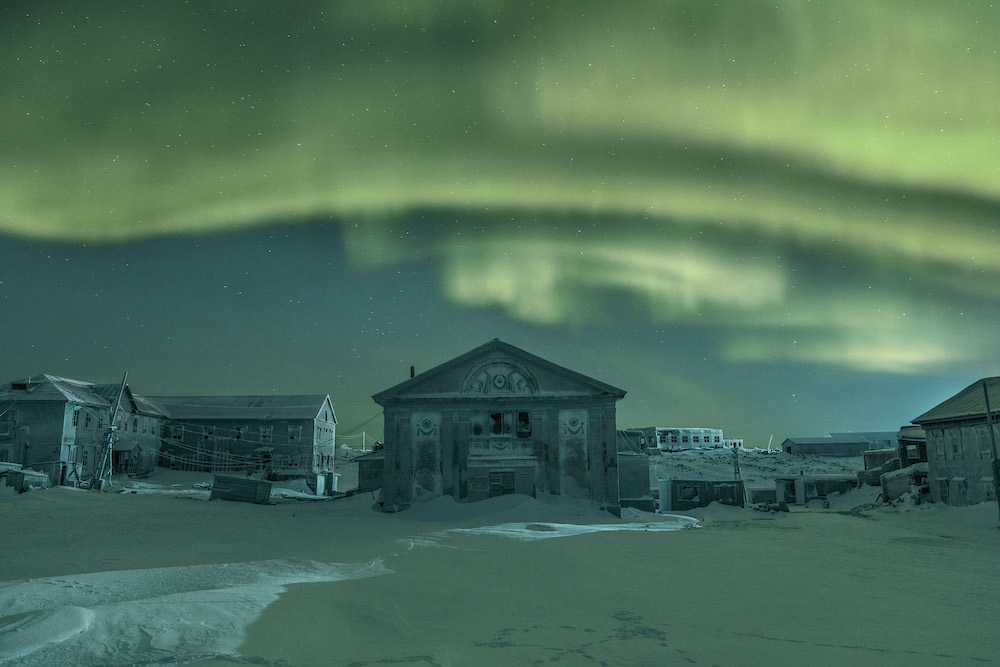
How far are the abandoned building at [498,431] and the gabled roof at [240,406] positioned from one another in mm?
37232

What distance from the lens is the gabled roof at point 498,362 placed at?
3491 centimetres

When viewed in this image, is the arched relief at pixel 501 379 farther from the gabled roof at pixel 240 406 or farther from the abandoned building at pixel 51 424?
the gabled roof at pixel 240 406

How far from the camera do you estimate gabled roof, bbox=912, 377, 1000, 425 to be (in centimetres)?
3858

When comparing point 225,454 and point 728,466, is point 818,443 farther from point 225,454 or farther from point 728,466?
point 225,454

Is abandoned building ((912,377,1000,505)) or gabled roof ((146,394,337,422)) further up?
gabled roof ((146,394,337,422))

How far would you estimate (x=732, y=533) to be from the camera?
2661 cm

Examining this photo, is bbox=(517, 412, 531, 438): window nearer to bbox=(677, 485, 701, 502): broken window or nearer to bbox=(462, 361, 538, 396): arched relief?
bbox=(462, 361, 538, 396): arched relief

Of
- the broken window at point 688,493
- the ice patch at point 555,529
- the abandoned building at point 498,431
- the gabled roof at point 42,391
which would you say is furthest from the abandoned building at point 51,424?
the broken window at point 688,493

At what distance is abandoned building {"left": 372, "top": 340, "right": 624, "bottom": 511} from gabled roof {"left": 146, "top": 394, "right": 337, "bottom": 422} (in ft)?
122

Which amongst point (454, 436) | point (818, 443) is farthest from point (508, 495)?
point (818, 443)

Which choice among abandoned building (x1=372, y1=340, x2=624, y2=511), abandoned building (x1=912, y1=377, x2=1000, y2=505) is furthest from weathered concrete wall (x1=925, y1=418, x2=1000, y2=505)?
abandoned building (x1=372, y1=340, x2=624, y2=511)

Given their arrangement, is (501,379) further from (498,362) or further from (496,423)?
(496,423)

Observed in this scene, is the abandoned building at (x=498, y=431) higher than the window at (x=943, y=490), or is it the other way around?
the abandoned building at (x=498, y=431)

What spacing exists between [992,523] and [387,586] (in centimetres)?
3388
